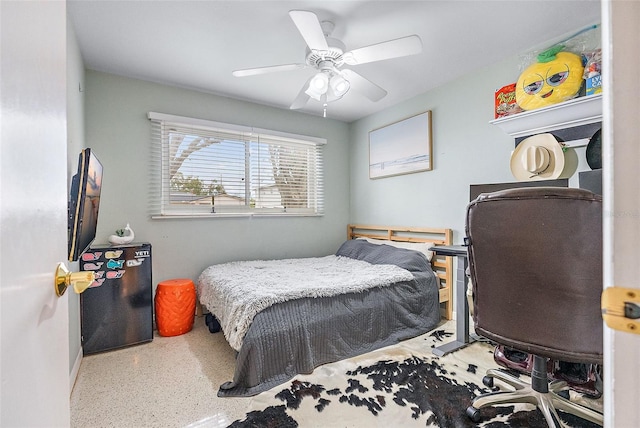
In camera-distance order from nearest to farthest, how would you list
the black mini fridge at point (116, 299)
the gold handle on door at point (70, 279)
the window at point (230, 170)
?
1. the gold handle on door at point (70, 279)
2. the black mini fridge at point (116, 299)
3. the window at point (230, 170)

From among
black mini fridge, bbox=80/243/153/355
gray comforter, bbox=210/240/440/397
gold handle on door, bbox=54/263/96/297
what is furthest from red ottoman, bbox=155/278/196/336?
gold handle on door, bbox=54/263/96/297

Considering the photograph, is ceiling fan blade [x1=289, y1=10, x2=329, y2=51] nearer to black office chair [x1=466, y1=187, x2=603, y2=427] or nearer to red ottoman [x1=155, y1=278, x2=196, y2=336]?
black office chair [x1=466, y1=187, x2=603, y2=427]

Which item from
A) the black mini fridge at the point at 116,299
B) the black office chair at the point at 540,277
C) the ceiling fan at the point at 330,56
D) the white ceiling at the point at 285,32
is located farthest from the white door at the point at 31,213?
the black mini fridge at the point at 116,299

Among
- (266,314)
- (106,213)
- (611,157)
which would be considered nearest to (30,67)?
(611,157)

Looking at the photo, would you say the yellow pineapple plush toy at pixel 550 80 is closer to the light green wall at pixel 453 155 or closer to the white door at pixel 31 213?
the light green wall at pixel 453 155

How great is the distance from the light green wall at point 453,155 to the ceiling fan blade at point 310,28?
1.68 metres

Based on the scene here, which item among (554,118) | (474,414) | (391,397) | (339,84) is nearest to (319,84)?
(339,84)

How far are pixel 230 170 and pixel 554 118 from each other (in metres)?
3.04

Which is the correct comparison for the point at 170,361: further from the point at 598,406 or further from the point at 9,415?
the point at 598,406

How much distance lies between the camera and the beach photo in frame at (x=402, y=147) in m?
3.26

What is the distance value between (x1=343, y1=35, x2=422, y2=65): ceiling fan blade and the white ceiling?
0.95ft

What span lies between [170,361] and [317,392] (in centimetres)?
120

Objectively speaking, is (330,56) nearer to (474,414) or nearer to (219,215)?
(219,215)

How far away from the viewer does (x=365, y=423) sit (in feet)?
5.05
